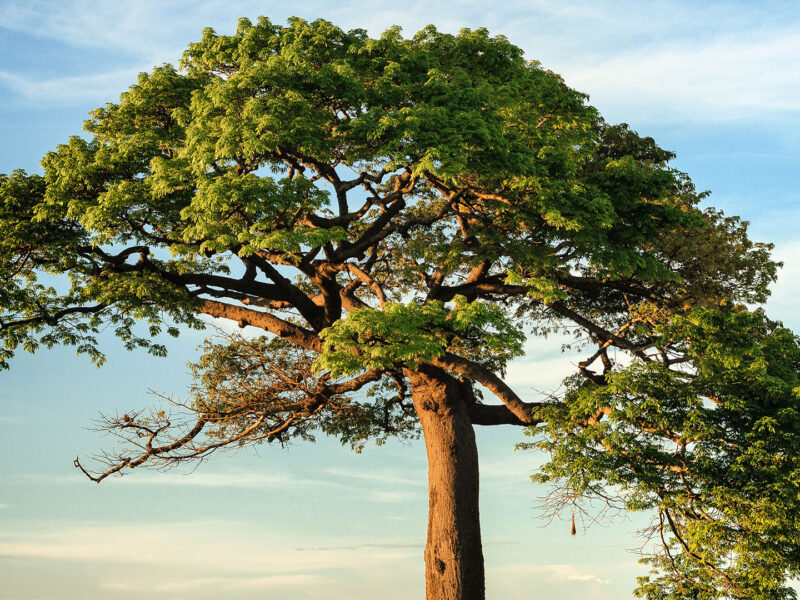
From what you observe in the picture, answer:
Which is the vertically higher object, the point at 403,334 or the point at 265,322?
the point at 265,322

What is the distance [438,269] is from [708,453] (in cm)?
682

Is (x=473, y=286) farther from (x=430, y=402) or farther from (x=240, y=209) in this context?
(x=240, y=209)

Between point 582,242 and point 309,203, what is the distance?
5358mm

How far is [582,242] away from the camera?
46.5ft

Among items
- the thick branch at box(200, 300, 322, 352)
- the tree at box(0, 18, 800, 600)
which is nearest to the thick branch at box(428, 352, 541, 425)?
the tree at box(0, 18, 800, 600)

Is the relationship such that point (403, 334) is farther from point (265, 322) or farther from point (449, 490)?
point (265, 322)

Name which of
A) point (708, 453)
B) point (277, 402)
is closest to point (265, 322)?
point (277, 402)

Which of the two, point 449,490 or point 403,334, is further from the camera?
point 449,490

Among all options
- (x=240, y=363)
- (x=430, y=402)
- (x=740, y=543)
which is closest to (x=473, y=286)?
(x=430, y=402)

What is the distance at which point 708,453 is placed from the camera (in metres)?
11.7

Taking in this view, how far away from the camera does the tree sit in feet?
38.6

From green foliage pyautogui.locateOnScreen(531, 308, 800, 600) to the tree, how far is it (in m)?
0.05

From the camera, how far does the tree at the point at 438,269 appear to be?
1177 cm

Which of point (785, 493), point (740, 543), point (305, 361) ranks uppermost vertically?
point (305, 361)
